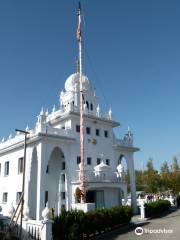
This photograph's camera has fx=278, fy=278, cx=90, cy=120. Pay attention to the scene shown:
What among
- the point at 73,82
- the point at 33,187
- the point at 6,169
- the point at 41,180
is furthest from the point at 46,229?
the point at 73,82

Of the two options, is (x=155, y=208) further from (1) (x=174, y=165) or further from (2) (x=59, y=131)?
(1) (x=174, y=165)

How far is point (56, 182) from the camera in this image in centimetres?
3162

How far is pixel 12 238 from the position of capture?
16.3 m

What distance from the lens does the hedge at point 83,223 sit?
597 inches

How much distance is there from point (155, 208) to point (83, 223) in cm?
1476

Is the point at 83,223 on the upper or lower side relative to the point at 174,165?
lower

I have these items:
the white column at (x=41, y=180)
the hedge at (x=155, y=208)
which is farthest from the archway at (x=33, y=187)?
the hedge at (x=155, y=208)

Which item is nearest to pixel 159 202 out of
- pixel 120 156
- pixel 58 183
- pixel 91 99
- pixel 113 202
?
pixel 113 202

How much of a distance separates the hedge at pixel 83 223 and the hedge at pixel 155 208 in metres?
7.08

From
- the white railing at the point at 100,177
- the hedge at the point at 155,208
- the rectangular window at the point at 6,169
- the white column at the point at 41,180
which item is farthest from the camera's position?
the rectangular window at the point at 6,169

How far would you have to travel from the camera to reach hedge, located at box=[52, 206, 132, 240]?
597 inches

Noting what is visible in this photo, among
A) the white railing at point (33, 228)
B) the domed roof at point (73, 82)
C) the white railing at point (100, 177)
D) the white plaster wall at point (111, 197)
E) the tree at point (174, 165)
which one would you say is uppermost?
Result: the domed roof at point (73, 82)

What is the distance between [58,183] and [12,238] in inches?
599

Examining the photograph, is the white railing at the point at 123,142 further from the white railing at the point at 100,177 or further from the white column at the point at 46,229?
the white column at the point at 46,229
